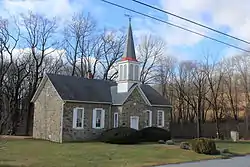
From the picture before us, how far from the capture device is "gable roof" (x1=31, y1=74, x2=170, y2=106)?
102 ft

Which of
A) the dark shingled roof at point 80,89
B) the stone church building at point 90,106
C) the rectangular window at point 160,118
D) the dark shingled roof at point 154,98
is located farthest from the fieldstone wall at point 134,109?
the dark shingled roof at point 80,89

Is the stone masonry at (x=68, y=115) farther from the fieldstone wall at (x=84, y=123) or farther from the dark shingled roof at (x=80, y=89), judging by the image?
the dark shingled roof at (x=80, y=89)

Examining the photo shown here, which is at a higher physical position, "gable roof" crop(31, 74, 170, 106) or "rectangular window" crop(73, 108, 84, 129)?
"gable roof" crop(31, 74, 170, 106)

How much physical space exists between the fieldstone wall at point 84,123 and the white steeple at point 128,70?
2.62m

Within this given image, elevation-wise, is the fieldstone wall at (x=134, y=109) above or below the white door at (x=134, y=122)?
above

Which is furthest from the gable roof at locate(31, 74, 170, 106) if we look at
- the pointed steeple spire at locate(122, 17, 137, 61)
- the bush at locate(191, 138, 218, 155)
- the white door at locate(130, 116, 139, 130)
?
the bush at locate(191, 138, 218, 155)

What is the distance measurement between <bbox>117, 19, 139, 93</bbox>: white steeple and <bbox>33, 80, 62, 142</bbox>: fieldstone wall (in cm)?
666

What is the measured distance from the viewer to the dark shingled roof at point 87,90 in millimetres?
31234

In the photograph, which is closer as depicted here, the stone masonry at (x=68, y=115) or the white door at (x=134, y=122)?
the stone masonry at (x=68, y=115)

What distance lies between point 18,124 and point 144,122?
2143 cm

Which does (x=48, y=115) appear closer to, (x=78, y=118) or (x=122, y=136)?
(x=78, y=118)

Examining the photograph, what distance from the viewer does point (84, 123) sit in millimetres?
31344

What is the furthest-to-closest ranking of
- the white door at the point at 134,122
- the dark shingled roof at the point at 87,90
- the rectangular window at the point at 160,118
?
1. the rectangular window at the point at 160,118
2. the white door at the point at 134,122
3. the dark shingled roof at the point at 87,90

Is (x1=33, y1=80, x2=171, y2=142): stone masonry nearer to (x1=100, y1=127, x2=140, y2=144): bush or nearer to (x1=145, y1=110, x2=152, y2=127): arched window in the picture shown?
(x1=145, y1=110, x2=152, y2=127): arched window
